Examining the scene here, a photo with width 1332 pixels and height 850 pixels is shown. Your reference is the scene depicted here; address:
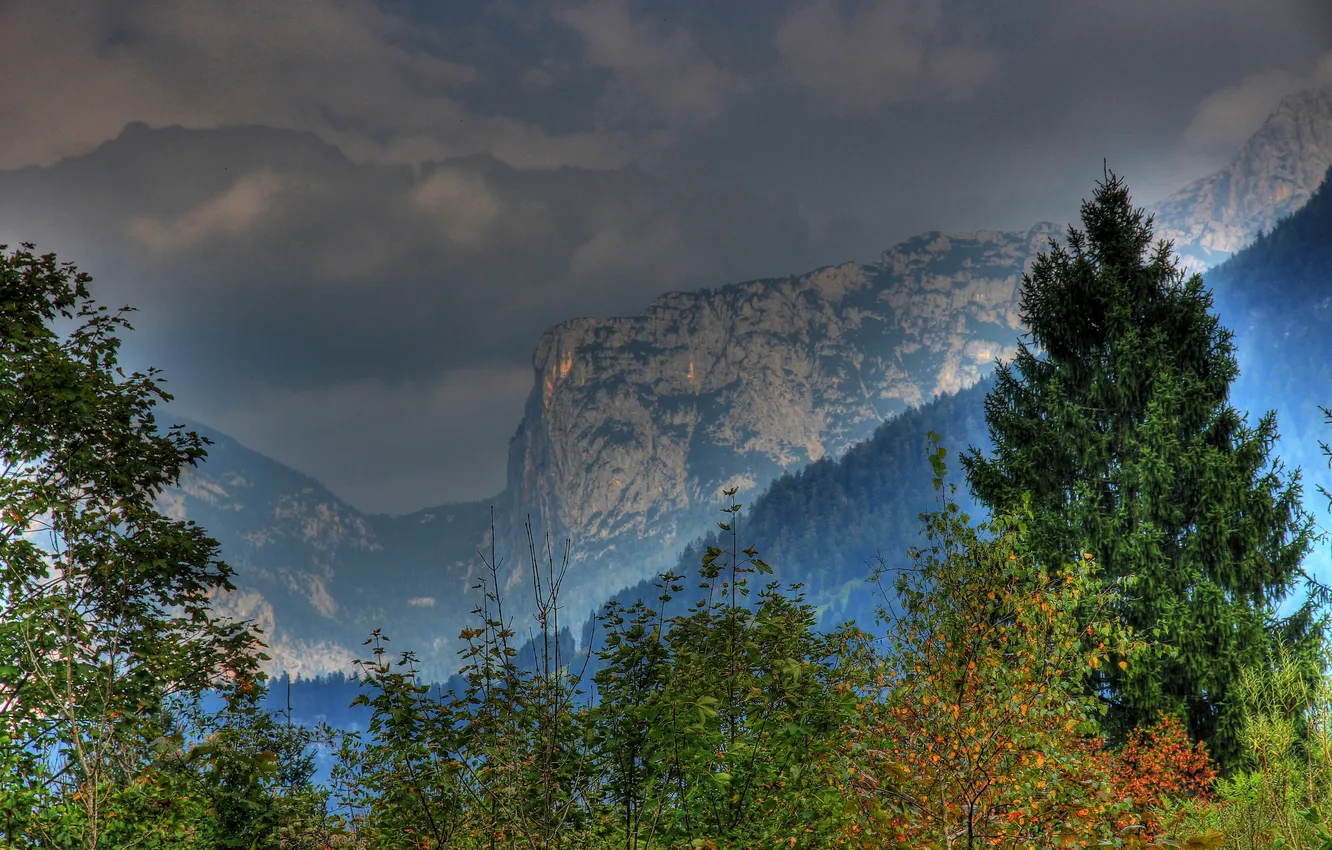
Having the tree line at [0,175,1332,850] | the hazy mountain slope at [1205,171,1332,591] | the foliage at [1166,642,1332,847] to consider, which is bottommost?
the foliage at [1166,642,1332,847]

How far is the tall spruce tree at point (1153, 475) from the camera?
1457 cm

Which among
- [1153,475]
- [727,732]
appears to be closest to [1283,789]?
[727,732]

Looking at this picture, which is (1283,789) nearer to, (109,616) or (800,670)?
(800,670)

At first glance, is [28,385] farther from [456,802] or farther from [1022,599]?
[1022,599]

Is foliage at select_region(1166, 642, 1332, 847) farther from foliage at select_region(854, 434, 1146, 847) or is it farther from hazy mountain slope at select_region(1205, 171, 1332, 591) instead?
hazy mountain slope at select_region(1205, 171, 1332, 591)

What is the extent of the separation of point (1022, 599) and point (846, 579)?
533ft

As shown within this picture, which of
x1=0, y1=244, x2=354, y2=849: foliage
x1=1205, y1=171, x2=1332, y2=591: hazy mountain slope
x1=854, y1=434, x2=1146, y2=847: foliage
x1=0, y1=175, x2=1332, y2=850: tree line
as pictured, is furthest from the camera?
x1=1205, y1=171, x2=1332, y2=591: hazy mountain slope

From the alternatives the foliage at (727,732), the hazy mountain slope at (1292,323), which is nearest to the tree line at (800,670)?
the foliage at (727,732)

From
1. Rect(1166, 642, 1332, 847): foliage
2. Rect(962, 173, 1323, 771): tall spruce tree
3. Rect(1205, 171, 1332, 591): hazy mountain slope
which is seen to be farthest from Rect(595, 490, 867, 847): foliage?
Rect(1205, 171, 1332, 591): hazy mountain slope

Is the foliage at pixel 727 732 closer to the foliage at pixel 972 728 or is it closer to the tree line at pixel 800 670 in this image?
the tree line at pixel 800 670

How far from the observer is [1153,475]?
15.3 m

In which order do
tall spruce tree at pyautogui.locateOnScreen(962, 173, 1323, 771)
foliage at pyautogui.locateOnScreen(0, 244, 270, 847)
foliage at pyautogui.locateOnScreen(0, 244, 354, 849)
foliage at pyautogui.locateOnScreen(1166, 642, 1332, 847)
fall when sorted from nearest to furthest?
foliage at pyautogui.locateOnScreen(1166, 642, 1332, 847)
foliage at pyautogui.locateOnScreen(0, 244, 354, 849)
foliage at pyautogui.locateOnScreen(0, 244, 270, 847)
tall spruce tree at pyautogui.locateOnScreen(962, 173, 1323, 771)

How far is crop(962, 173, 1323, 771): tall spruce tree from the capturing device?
14570 millimetres

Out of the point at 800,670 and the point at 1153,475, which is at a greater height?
the point at 1153,475
